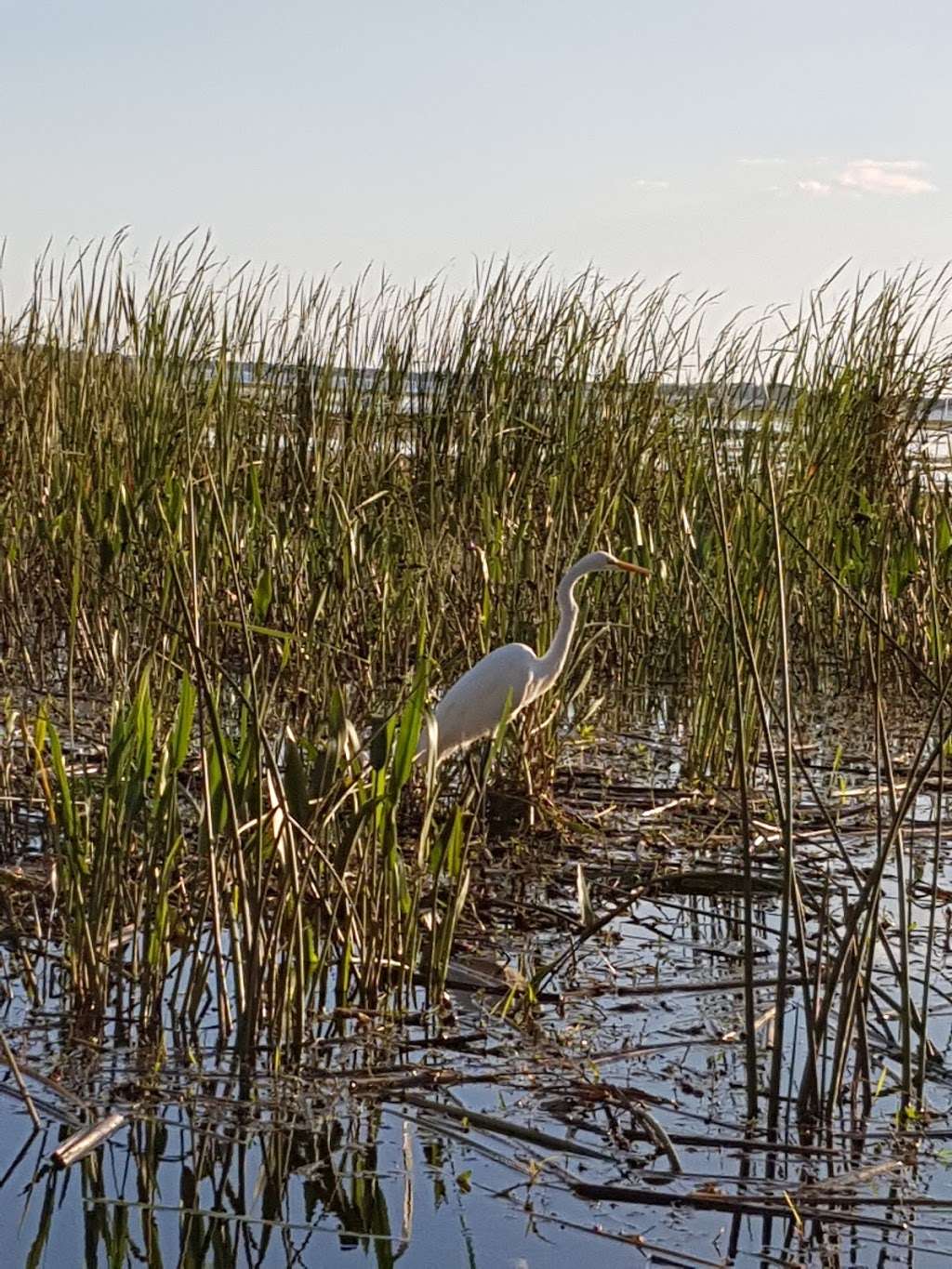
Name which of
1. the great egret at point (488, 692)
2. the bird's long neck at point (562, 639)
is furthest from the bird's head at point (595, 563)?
the great egret at point (488, 692)

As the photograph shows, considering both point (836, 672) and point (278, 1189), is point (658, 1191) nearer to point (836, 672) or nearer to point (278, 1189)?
point (278, 1189)

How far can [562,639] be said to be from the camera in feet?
16.9

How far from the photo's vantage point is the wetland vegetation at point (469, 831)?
258 centimetres

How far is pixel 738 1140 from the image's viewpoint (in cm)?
263

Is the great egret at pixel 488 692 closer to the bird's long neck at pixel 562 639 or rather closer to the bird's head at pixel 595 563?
the bird's long neck at pixel 562 639

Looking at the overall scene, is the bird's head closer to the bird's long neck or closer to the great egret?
the bird's long neck

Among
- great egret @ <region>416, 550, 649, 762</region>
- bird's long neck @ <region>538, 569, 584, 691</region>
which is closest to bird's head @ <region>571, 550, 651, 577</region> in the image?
bird's long neck @ <region>538, 569, 584, 691</region>

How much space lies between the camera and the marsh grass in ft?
10.1

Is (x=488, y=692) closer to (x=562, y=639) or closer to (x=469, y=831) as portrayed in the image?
(x=562, y=639)

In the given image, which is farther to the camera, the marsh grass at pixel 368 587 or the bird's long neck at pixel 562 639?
the bird's long neck at pixel 562 639

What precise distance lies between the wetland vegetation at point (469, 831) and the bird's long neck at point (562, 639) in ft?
0.64

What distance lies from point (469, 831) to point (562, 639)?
1864 mm

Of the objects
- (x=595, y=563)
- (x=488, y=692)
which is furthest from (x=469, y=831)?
(x=595, y=563)

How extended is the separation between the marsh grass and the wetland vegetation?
0.02 m
